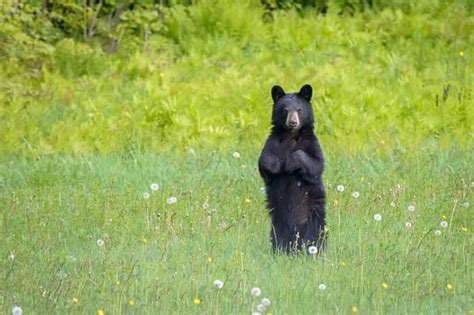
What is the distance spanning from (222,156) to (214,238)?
314 centimetres

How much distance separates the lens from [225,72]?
14.2 m

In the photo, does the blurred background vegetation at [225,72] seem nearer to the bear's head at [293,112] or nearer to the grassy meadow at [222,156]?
the grassy meadow at [222,156]

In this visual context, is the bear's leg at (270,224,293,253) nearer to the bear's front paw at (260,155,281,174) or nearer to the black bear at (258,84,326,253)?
the black bear at (258,84,326,253)

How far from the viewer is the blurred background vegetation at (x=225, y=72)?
39.8 ft

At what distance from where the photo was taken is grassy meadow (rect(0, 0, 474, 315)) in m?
6.59

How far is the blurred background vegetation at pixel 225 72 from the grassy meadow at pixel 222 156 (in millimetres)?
34

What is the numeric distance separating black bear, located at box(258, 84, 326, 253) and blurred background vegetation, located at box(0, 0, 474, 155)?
361 cm

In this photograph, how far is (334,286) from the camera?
6578 mm

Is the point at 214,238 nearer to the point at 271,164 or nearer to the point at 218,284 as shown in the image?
the point at 271,164

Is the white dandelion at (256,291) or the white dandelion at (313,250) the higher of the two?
the white dandelion at (256,291)

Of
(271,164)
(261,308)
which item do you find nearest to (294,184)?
(271,164)

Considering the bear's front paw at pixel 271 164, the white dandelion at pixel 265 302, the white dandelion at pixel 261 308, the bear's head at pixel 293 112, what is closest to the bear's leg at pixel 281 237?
the bear's front paw at pixel 271 164

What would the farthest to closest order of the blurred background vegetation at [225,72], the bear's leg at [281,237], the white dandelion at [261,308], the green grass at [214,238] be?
1. the blurred background vegetation at [225,72]
2. the bear's leg at [281,237]
3. the green grass at [214,238]
4. the white dandelion at [261,308]

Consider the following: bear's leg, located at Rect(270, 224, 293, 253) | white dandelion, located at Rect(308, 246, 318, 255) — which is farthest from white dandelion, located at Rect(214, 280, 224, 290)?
bear's leg, located at Rect(270, 224, 293, 253)
